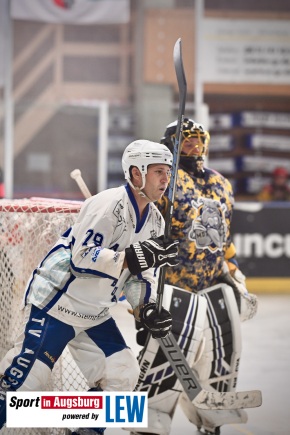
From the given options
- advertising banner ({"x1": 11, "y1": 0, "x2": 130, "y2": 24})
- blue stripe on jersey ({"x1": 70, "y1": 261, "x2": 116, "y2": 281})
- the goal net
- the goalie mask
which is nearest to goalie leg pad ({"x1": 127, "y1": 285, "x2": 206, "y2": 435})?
the goal net

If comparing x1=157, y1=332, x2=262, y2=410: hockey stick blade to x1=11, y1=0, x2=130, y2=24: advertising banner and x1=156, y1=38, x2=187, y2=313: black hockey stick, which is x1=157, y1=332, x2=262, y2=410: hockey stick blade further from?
x1=11, y1=0, x2=130, y2=24: advertising banner

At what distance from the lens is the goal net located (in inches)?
155

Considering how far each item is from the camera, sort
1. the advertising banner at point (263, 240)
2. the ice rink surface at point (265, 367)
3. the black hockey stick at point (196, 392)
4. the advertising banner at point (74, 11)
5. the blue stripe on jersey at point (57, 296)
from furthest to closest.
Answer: the advertising banner at point (74, 11)
the advertising banner at point (263, 240)
the ice rink surface at point (265, 367)
the black hockey stick at point (196, 392)
the blue stripe on jersey at point (57, 296)

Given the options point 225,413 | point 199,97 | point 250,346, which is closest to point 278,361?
point 250,346

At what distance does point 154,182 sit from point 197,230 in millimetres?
714

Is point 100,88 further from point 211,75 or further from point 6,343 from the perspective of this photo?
point 6,343

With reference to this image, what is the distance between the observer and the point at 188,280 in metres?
4.15

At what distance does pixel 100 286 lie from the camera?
3.40m

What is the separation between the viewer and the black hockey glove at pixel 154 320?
3.47 metres

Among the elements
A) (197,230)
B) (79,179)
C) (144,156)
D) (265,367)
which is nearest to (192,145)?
(197,230)

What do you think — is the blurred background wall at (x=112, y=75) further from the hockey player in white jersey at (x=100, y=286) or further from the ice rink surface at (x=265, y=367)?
the hockey player in white jersey at (x=100, y=286)

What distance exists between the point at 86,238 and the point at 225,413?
3.89 feet

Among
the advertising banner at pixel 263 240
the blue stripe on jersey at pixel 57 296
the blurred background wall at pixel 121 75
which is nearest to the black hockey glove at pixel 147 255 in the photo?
the blue stripe on jersey at pixel 57 296

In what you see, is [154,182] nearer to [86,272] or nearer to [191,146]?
[86,272]
